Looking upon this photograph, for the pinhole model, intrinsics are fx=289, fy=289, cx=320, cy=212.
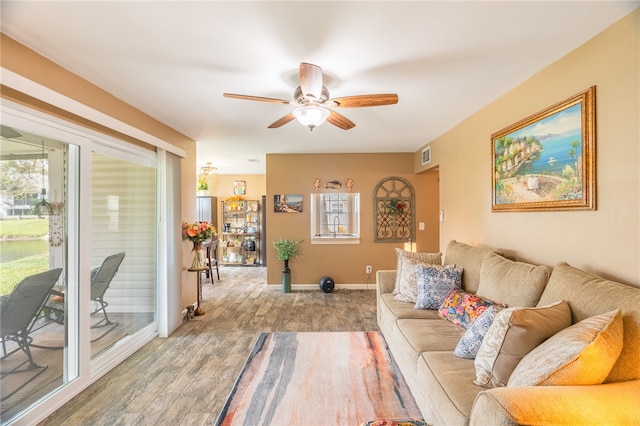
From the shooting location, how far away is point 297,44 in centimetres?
179

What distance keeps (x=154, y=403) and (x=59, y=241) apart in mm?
1391

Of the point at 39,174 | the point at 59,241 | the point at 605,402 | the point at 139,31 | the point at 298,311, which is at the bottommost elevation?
the point at 298,311

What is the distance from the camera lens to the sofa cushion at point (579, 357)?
1118 millimetres

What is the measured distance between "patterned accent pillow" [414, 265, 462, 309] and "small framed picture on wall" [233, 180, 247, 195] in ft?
20.1

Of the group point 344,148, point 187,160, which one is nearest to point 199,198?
point 187,160

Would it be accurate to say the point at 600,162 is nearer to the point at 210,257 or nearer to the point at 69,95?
the point at 69,95

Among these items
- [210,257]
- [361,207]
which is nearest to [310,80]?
[361,207]

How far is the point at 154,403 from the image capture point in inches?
82.7

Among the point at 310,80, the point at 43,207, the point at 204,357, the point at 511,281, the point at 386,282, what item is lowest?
the point at 204,357

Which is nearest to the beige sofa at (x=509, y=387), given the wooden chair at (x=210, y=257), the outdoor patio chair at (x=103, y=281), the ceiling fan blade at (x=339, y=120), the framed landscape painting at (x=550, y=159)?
the framed landscape painting at (x=550, y=159)

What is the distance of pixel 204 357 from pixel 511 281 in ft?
8.88

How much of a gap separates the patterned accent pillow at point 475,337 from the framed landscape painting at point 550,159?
912mm

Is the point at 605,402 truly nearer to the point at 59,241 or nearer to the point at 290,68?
the point at 290,68

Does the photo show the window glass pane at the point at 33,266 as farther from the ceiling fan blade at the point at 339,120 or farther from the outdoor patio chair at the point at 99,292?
the ceiling fan blade at the point at 339,120
